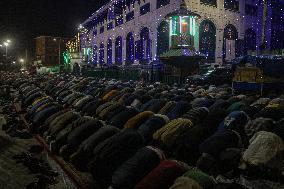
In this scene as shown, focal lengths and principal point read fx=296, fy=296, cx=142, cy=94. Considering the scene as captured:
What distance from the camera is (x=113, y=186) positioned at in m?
5.64

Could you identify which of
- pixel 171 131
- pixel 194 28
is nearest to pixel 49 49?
pixel 194 28

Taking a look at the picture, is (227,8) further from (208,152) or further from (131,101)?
(208,152)

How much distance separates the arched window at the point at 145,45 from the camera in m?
28.5

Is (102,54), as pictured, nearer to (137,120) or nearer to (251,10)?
(251,10)

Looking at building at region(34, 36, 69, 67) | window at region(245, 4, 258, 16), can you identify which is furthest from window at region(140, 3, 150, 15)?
→ building at region(34, 36, 69, 67)

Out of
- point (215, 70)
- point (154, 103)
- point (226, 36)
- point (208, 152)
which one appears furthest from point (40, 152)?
point (226, 36)

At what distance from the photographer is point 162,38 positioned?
26344 mm

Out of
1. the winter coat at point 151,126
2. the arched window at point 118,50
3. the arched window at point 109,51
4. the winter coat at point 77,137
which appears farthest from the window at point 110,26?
the winter coat at point 151,126

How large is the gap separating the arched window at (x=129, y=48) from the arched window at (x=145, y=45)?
299cm

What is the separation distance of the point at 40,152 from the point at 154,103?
4.30 meters

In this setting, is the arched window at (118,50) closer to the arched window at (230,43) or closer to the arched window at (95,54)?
the arched window at (95,54)

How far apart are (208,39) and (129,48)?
10928 millimetres

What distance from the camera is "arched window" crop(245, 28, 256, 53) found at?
29.1m

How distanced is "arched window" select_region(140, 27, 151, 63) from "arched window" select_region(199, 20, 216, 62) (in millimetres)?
5381
